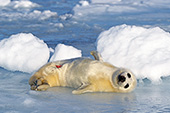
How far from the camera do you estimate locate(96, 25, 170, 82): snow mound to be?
4430 mm

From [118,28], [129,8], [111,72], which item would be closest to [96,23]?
[129,8]

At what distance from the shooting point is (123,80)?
391cm

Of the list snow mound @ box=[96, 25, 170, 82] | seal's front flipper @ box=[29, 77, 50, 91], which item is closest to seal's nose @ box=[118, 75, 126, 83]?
snow mound @ box=[96, 25, 170, 82]

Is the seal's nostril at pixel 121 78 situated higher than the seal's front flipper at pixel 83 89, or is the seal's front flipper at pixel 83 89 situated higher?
the seal's nostril at pixel 121 78

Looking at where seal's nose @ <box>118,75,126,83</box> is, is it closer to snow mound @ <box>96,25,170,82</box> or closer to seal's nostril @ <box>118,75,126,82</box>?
seal's nostril @ <box>118,75,126,82</box>

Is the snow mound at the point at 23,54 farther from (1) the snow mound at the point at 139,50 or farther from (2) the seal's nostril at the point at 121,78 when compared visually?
(2) the seal's nostril at the point at 121,78

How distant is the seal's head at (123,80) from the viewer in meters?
3.90

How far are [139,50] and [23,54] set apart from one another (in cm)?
172

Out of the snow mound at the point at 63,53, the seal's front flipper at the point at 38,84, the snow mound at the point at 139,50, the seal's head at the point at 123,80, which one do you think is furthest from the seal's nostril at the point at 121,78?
the snow mound at the point at 63,53

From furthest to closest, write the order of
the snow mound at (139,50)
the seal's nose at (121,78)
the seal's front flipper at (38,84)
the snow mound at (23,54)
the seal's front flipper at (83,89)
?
the snow mound at (23,54) < the snow mound at (139,50) < the seal's front flipper at (38,84) < the seal's front flipper at (83,89) < the seal's nose at (121,78)

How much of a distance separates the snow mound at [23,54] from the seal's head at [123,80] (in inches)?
58.0

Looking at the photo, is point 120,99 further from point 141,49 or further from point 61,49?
point 61,49

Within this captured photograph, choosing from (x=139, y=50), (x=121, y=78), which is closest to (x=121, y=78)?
(x=121, y=78)

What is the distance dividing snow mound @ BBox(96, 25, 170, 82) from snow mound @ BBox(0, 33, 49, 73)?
873 mm
